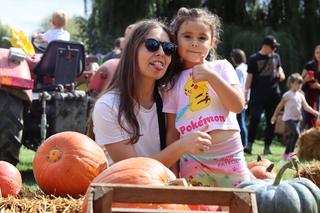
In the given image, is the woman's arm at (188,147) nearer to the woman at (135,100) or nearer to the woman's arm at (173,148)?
the woman's arm at (173,148)

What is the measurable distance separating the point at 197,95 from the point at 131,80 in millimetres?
350

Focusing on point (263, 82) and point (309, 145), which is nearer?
point (309, 145)

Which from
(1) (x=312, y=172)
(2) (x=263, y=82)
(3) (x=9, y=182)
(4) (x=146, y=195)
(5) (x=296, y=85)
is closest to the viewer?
(4) (x=146, y=195)

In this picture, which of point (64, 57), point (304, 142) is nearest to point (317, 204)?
point (64, 57)

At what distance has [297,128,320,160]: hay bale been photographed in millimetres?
8734

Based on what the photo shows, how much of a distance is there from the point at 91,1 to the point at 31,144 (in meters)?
14.4

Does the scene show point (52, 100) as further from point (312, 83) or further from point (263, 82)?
point (312, 83)

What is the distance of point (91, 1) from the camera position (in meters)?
20.4

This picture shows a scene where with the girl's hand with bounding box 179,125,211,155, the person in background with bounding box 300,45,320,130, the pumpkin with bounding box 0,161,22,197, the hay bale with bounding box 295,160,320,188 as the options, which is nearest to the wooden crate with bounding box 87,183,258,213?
the girl's hand with bounding box 179,125,211,155

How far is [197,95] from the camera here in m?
3.23

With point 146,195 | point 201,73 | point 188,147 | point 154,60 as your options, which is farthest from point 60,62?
point 146,195

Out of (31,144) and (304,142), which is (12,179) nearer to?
(31,144)

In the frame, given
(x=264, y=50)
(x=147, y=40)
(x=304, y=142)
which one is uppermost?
(x=147, y=40)

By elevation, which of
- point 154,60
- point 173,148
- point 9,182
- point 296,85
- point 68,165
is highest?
point 154,60
